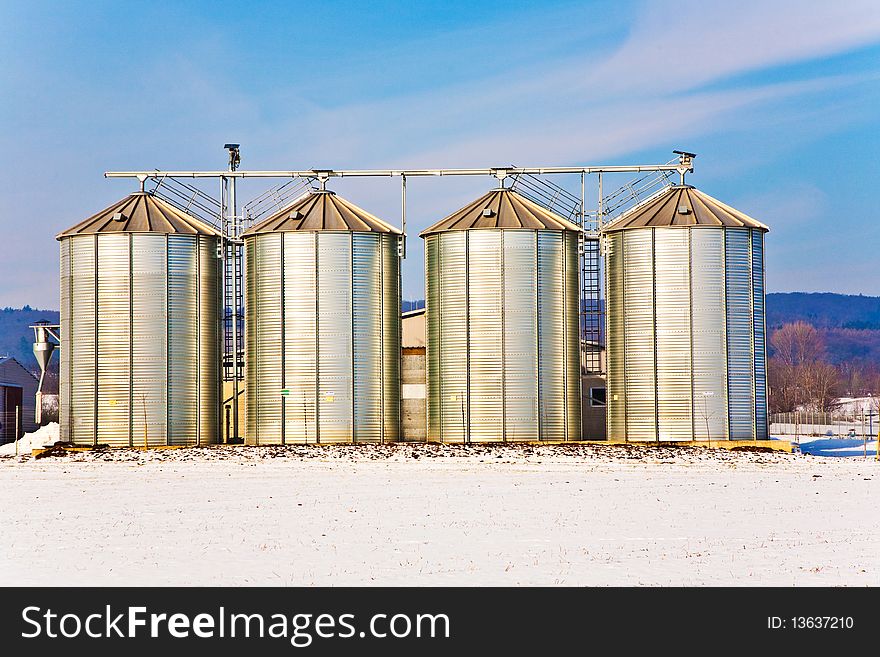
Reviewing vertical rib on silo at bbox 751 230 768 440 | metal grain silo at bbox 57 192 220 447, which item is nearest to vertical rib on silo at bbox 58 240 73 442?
metal grain silo at bbox 57 192 220 447

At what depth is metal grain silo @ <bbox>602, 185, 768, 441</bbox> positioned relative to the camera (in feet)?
190

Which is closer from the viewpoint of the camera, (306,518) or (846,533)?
(846,533)

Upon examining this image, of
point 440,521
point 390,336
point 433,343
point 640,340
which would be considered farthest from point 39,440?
point 440,521

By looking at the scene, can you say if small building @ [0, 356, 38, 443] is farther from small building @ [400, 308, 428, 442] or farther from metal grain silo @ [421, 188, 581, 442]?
metal grain silo @ [421, 188, 581, 442]

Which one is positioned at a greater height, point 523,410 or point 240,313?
point 240,313

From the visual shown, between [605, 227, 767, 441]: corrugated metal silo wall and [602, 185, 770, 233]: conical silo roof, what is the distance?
0.48 metres

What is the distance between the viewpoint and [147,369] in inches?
2345

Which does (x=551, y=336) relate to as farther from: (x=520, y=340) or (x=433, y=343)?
(x=433, y=343)

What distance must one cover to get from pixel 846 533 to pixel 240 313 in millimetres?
41473

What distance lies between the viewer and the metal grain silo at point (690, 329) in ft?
190

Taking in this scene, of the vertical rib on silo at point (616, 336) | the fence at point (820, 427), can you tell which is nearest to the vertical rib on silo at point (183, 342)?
the vertical rib on silo at point (616, 336)
